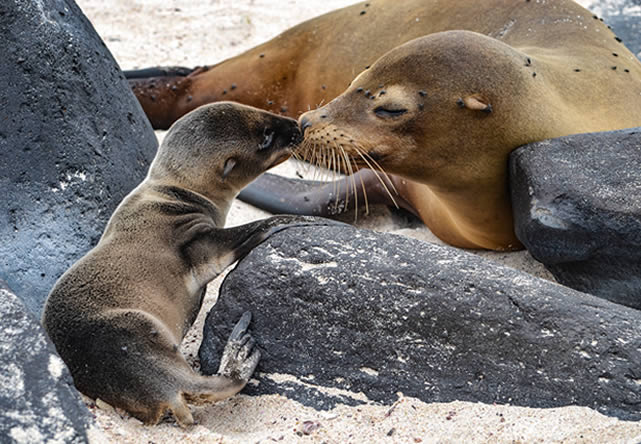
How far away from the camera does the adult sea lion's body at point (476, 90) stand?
3.64 meters

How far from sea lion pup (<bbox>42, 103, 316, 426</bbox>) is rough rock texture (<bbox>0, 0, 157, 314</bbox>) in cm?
26

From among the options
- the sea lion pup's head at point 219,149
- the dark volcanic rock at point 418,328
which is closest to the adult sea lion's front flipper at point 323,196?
the sea lion pup's head at point 219,149

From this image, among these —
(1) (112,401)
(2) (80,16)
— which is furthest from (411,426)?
(2) (80,16)

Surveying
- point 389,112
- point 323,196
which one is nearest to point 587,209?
point 389,112

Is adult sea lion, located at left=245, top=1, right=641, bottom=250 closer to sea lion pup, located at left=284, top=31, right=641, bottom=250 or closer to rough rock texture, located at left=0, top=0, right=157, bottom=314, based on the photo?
sea lion pup, located at left=284, top=31, right=641, bottom=250

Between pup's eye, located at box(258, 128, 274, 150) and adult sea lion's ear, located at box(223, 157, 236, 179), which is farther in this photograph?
pup's eye, located at box(258, 128, 274, 150)

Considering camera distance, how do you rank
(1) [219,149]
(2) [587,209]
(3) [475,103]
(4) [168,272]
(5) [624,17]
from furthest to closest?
1. (5) [624,17]
2. (1) [219,149]
3. (3) [475,103]
4. (2) [587,209]
5. (4) [168,272]

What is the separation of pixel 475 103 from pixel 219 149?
3.52 ft

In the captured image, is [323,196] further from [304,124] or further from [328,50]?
[328,50]

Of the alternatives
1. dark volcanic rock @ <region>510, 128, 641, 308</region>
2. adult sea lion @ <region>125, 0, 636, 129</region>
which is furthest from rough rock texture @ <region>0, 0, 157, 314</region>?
adult sea lion @ <region>125, 0, 636, 129</region>

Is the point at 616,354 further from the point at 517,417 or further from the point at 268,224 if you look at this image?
the point at 268,224

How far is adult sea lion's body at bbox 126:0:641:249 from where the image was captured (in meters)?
3.64

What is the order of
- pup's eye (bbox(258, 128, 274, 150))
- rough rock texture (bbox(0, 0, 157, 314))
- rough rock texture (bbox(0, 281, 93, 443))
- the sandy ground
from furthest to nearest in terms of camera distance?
pup's eye (bbox(258, 128, 274, 150)), rough rock texture (bbox(0, 0, 157, 314)), the sandy ground, rough rock texture (bbox(0, 281, 93, 443))

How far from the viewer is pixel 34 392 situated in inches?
86.3
